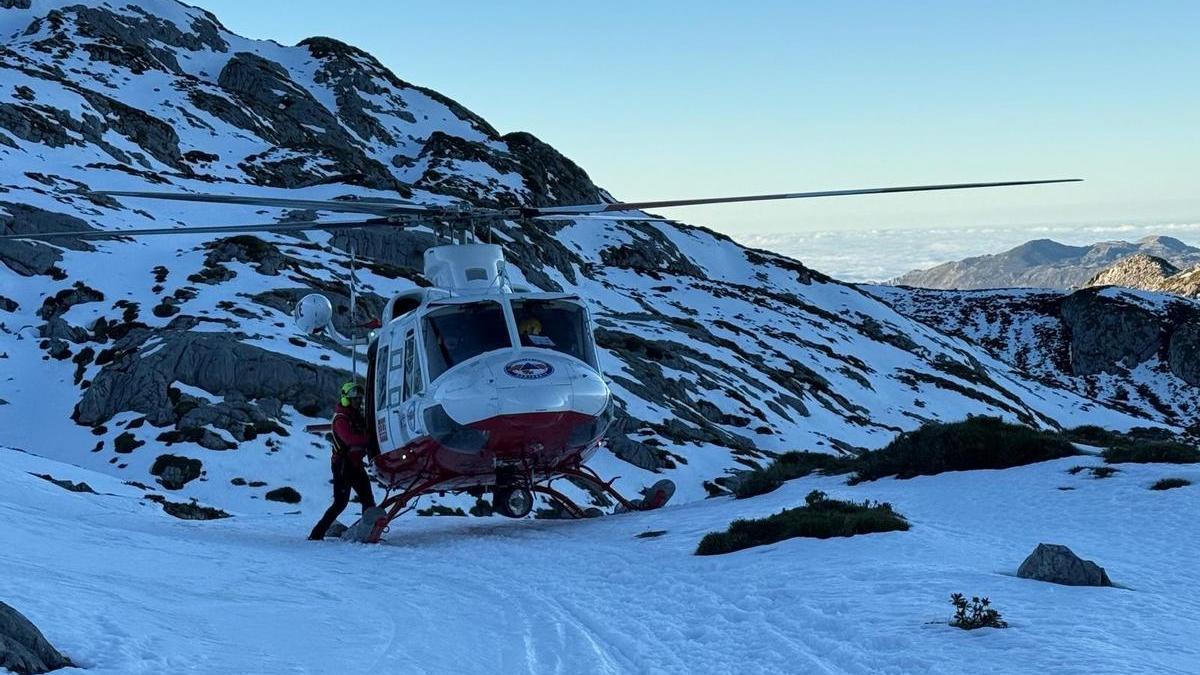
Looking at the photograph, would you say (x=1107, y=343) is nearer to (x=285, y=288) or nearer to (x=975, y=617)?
(x=285, y=288)

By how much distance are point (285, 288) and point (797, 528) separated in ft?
115

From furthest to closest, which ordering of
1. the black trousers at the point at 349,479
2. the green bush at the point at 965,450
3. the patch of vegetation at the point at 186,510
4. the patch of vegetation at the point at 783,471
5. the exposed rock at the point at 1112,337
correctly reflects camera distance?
the exposed rock at the point at 1112,337 → the patch of vegetation at the point at 186,510 → the patch of vegetation at the point at 783,471 → the green bush at the point at 965,450 → the black trousers at the point at 349,479

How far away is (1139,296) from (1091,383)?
19418 millimetres

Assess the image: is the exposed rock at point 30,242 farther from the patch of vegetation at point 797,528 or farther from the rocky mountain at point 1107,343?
the rocky mountain at point 1107,343

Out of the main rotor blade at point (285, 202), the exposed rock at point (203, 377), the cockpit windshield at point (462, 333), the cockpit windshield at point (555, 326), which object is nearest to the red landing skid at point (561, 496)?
the cockpit windshield at point (555, 326)

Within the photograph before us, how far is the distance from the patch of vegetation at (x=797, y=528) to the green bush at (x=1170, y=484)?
4.37 meters

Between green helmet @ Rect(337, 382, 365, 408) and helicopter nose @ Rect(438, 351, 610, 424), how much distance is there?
4218 millimetres

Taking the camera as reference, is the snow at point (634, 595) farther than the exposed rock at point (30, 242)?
No

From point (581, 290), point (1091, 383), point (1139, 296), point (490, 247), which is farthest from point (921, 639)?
point (1139, 296)

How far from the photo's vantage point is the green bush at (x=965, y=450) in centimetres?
1855

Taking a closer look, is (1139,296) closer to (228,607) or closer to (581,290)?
(581,290)

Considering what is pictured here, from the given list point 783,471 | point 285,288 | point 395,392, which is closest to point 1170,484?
point 783,471

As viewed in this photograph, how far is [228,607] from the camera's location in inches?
353

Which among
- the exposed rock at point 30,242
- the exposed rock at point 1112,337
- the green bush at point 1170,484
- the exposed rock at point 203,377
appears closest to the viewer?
the green bush at point 1170,484
